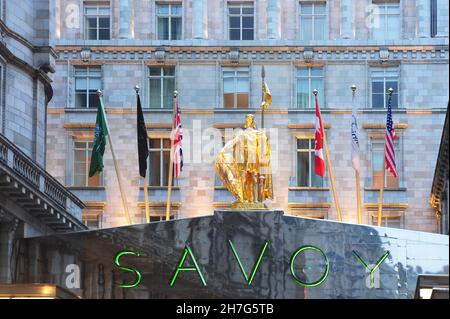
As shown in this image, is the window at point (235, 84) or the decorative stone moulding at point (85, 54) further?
the window at point (235, 84)

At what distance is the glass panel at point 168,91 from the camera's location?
100750 millimetres

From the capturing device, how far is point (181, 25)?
102 metres

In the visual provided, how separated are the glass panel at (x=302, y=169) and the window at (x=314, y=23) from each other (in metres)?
6.49

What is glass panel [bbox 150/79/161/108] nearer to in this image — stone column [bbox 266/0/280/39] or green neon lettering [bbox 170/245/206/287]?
stone column [bbox 266/0/280/39]

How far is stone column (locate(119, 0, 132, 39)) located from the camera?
101 meters

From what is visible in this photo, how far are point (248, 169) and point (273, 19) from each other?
76.7 feet

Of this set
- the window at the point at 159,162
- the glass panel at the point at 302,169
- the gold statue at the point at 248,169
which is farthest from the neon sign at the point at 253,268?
the window at the point at 159,162

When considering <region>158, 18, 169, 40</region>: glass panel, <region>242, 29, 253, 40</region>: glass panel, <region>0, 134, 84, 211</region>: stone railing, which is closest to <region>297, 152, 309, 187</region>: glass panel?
<region>242, 29, 253, 40</region>: glass panel

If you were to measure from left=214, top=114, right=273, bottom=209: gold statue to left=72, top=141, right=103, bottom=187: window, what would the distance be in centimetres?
2099

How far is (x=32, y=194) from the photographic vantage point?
74562 mm

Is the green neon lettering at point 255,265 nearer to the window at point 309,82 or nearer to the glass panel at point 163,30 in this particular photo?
the window at point 309,82

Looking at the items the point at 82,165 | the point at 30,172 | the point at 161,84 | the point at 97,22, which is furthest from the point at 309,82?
the point at 30,172
